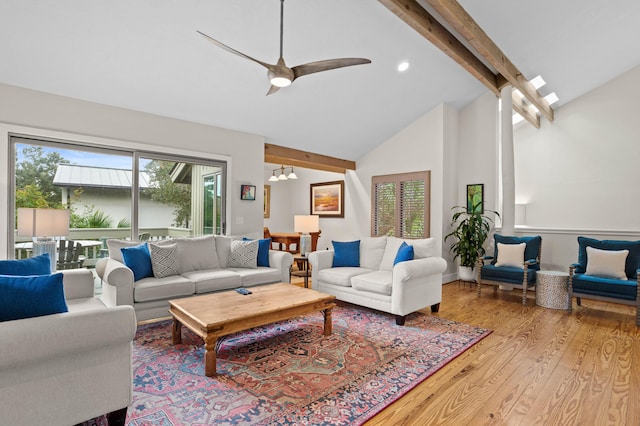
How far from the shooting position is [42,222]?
3.15 m

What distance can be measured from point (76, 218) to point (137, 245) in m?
0.89

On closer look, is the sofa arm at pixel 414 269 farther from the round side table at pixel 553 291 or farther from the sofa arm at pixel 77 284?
the sofa arm at pixel 77 284

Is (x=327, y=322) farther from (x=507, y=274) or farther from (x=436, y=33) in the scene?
(x=436, y=33)

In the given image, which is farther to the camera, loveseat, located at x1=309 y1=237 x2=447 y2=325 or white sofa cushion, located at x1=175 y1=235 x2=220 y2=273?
white sofa cushion, located at x1=175 y1=235 x2=220 y2=273

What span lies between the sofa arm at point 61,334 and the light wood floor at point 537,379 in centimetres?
154

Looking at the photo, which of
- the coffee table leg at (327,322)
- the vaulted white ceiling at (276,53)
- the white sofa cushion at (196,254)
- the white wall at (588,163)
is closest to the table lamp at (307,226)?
the white sofa cushion at (196,254)

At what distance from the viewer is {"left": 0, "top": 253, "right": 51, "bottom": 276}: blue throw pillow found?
227 centimetres

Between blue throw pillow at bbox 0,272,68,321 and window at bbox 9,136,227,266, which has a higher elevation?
window at bbox 9,136,227,266

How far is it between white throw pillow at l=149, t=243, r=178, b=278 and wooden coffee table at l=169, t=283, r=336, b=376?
87 centimetres

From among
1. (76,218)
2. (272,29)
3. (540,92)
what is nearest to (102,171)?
(76,218)

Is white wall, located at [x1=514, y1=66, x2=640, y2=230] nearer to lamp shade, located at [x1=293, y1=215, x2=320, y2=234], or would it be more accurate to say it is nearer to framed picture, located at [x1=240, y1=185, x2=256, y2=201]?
lamp shade, located at [x1=293, y1=215, x2=320, y2=234]

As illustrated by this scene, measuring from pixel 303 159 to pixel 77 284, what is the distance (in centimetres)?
445

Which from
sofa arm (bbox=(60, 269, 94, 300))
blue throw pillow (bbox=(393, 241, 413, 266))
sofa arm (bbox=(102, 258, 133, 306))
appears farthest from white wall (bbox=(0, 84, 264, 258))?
blue throw pillow (bbox=(393, 241, 413, 266))

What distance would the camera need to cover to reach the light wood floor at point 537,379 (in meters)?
2.02
